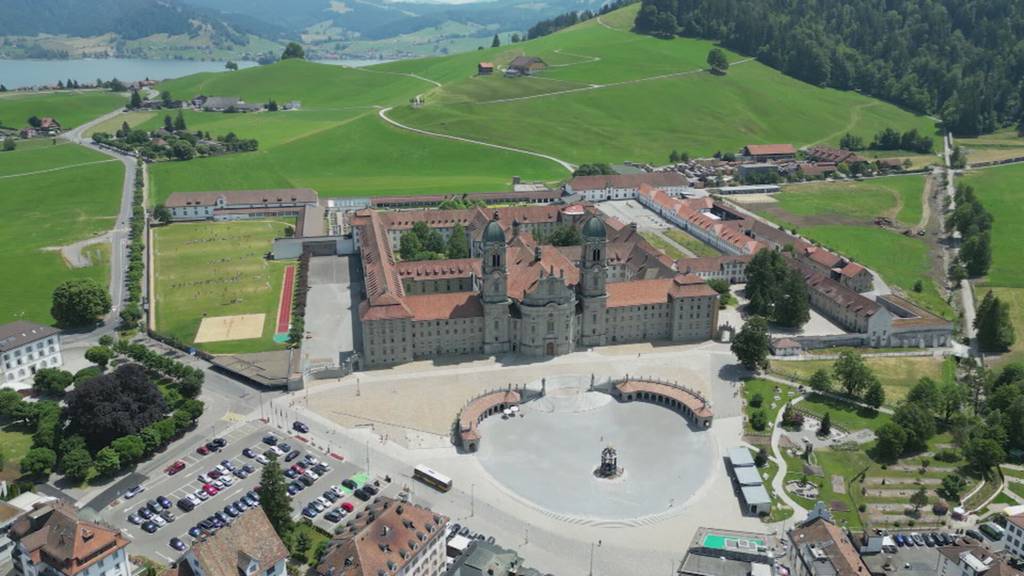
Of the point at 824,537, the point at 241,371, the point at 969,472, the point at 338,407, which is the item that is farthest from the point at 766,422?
the point at 241,371

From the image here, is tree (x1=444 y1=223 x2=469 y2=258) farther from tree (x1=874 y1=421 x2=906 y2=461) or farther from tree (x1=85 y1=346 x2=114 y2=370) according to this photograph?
tree (x1=874 y1=421 x2=906 y2=461)

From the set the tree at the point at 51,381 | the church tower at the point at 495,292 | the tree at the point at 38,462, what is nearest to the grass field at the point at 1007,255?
the church tower at the point at 495,292

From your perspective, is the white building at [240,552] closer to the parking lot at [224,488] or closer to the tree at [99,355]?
the parking lot at [224,488]

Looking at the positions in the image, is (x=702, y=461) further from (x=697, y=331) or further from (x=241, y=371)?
(x=241, y=371)

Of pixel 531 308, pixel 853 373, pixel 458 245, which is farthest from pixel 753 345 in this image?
pixel 458 245

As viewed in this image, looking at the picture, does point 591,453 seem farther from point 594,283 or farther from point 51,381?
point 51,381

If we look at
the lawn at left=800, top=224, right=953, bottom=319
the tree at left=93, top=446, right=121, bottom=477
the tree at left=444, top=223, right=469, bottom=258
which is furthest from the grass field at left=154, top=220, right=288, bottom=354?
the lawn at left=800, top=224, right=953, bottom=319
